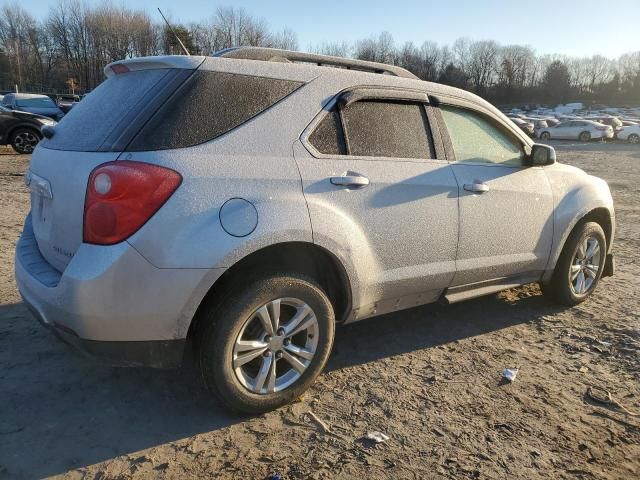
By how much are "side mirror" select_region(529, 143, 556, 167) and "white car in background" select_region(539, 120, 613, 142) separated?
35664 mm

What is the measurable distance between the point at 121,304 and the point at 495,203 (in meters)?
2.55

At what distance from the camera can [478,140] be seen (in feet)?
12.3

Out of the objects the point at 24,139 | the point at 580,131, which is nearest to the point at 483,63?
the point at 580,131

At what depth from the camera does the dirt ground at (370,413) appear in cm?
246

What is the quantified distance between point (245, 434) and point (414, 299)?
55.2 inches

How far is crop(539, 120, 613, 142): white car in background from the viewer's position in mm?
34812

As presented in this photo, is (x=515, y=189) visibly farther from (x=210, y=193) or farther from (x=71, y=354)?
(x=71, y=354)

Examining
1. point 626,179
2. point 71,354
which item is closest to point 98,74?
point 626,179

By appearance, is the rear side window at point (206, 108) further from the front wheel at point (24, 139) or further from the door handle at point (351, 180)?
the front wheel at point (24, 139)

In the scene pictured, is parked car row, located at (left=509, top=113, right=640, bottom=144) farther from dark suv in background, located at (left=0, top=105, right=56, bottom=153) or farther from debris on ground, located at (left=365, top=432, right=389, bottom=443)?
debris on ground, located at (left=365, top=432, right=389, bottom=443)

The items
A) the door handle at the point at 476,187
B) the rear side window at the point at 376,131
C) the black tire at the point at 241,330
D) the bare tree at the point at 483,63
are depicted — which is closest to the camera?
the black tire at the point at 241,330

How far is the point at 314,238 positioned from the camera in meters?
2.72

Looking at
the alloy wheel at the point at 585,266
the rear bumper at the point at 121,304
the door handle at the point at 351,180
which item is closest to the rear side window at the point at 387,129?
the door handle at the point at 351,180

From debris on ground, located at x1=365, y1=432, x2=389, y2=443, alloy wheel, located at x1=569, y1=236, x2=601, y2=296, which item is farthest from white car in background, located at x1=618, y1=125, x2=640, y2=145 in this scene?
debris on ground, located at x1=365, y1=432, x2=389, y2=443
